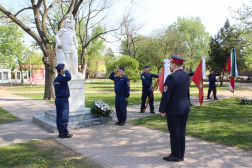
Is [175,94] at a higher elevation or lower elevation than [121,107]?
higher

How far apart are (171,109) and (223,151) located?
1.82 m

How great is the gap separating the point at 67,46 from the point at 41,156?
4.89m

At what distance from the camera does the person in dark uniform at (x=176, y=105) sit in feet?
13.2

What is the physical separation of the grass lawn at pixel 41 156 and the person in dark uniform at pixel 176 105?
5.36ft

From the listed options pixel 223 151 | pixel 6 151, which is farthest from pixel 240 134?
pixel 6 151

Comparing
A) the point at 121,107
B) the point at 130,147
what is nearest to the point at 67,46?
the point at 121,107

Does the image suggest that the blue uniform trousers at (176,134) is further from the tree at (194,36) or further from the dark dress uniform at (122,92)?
the tree at (194,36)

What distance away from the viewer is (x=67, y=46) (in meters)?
8.10

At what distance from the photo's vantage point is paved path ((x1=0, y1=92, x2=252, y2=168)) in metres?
4.07

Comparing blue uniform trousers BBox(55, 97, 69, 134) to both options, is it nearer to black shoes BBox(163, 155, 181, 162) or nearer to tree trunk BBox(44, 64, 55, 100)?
black shoes BBox(163, 155, 181, 162)

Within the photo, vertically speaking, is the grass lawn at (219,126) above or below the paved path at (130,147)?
above

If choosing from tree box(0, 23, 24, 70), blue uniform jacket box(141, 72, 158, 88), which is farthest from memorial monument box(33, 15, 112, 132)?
tree box(0, 23, 24, 70)

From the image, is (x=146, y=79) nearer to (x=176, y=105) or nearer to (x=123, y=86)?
(x=123, y=86)

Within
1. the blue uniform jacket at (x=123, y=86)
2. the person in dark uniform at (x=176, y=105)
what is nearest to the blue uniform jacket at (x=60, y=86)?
the blue uniform jacket at (x=123, y=86)
